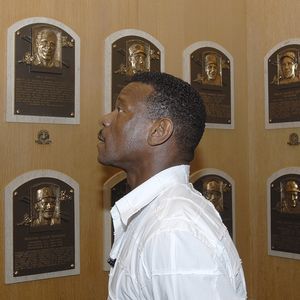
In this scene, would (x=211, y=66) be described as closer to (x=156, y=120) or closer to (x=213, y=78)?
(x=213, y=78)

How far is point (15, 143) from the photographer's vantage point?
156 centimetres

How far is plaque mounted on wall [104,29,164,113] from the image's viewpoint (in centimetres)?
174

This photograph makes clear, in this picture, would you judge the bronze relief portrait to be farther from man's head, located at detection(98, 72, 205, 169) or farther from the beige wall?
man's head, located at detection(98, 72, 205, 169)

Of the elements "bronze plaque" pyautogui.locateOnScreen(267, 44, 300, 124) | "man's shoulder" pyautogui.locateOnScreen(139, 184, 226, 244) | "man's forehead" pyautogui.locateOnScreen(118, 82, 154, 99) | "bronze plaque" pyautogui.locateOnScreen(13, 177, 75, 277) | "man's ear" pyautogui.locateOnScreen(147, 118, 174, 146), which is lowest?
"bronze plaque" pyautogui.locateOnScreen(13, 177, 75, 277)

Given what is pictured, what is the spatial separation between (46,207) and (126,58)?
0.59 meters

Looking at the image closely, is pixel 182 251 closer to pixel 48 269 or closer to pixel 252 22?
pixel 48 269

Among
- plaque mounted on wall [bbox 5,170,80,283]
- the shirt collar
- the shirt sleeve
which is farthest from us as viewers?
plaque mounted on wall [bbox 5,170,80,283]

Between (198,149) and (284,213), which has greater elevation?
(198,149)

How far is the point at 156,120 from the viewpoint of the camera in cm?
108

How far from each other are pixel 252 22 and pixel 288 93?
1.15 ft

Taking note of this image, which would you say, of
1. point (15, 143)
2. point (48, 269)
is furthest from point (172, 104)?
point (48, 269)

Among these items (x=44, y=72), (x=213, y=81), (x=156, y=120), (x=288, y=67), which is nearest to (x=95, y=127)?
(x=44, y=72)

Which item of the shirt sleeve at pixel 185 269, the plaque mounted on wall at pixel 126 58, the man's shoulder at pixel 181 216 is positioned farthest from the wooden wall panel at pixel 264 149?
the shirt sleeve at pixel 185 269

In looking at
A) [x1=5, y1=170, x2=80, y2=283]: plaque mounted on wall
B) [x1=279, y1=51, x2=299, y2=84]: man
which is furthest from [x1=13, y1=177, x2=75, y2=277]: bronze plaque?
[x1=279, y1=51, x2=299, y2=84]: man
